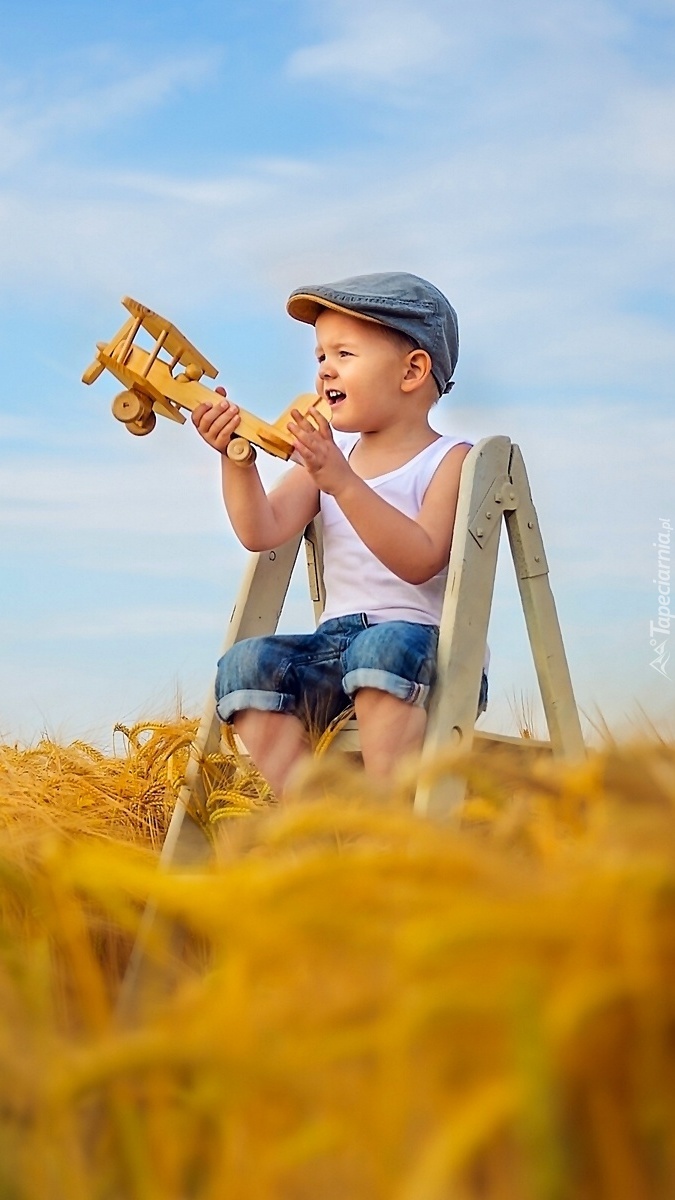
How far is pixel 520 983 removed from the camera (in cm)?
53

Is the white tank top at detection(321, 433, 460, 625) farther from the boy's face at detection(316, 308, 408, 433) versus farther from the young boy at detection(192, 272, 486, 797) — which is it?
the boy's face at detection(316, 308, 408, 433)

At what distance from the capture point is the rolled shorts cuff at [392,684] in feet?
6.90

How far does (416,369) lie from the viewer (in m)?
2.52

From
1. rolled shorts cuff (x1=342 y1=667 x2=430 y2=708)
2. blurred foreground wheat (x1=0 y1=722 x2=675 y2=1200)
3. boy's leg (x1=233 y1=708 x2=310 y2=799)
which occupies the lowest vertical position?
blurred foreground wheat (x1=0 y1=722 x2=675 y2=1200)

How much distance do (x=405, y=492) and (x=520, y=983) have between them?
1.95 metres

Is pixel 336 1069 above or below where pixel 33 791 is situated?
below

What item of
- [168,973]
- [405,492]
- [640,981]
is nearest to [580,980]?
[640,981]

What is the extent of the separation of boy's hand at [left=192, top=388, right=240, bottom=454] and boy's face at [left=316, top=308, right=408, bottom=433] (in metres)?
0.27

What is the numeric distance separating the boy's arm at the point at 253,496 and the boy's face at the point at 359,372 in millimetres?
150

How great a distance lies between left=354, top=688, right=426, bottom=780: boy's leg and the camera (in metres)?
→ 2.13

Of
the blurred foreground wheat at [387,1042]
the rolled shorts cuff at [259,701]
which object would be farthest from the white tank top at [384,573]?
the blurred foreground wheat at [387,1042]

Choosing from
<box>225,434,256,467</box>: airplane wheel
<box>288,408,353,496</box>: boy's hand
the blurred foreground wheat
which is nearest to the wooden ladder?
<box>288,408,353,496</box>: boy's hand

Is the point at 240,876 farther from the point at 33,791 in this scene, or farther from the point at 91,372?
the point at 33,791

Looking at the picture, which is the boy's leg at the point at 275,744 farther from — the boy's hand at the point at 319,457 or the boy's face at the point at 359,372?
the boy's face at the point at 359,372
